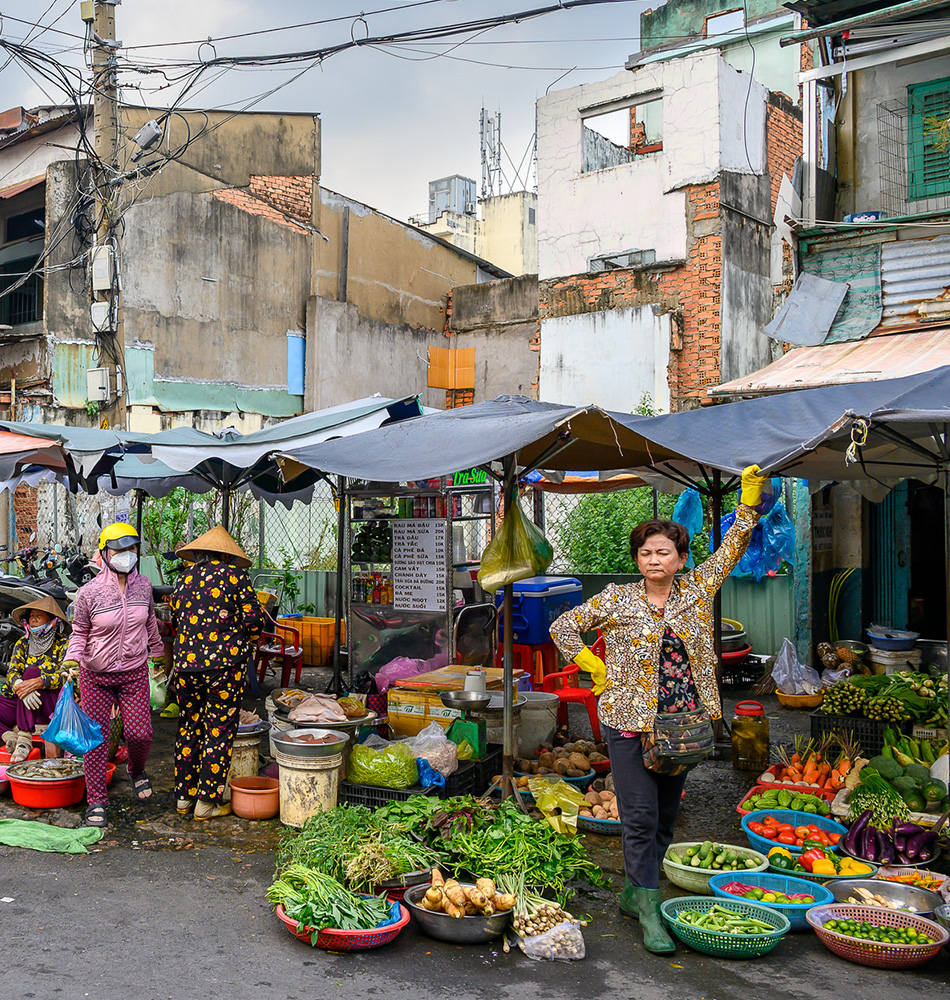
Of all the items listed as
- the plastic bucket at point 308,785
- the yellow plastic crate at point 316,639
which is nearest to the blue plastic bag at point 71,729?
the plastic bucket at point 308,785

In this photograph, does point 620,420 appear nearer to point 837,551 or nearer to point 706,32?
point 837,551

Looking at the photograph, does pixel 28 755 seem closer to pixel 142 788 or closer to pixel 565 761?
pixel 142 788

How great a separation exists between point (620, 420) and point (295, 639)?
6312 millimetres

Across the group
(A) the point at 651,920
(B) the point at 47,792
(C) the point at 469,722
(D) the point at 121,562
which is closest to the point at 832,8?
(C) the point at 469,722

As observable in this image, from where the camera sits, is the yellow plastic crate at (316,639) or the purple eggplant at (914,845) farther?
the yellow plastic crate at (316,639)

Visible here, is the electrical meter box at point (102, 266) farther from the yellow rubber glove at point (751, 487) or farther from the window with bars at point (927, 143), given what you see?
the yellow rubber glove at point (751, 487)

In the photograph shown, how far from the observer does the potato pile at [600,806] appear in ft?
18.6

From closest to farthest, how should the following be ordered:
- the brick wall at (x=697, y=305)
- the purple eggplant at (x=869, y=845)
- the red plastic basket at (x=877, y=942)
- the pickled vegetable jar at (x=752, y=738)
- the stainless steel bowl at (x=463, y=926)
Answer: the red plastic basket at (x=877, y=942) < the stainless steel bowl at (x=463, y=926) < the purple eggplant at (x=869, y=845) < the pickled vegetable jar at (x=752, y=738) < the brick wall at (x=697, y=305)

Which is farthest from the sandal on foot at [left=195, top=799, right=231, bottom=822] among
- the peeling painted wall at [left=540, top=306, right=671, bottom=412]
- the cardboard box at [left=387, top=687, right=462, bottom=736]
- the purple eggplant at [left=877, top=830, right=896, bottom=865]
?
the peeling painted wall at [left=540, top=306, right=671, bottom=412]

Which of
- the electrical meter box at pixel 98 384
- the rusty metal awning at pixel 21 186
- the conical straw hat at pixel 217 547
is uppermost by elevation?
the rusty metal awning at pixel 21 186

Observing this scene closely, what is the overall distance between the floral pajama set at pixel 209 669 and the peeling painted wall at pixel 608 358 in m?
10.2

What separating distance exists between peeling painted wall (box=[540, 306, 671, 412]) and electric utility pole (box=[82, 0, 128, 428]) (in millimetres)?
7481

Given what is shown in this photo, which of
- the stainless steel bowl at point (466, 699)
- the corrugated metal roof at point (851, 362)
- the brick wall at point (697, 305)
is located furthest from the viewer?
the brick wall at point (697, 305)

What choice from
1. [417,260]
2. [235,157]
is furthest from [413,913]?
[417,260]
